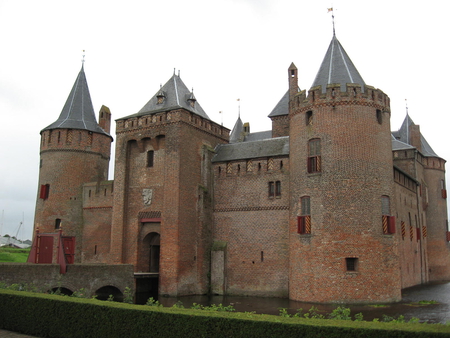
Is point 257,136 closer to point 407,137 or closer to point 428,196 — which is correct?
point 407,137

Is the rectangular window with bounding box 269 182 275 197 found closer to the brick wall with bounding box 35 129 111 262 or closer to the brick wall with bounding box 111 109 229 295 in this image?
the brick wall with bounding box 111 109 229 295

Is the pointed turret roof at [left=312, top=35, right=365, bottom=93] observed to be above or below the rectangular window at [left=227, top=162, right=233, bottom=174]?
above

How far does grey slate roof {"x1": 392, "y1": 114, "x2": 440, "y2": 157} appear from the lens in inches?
1318

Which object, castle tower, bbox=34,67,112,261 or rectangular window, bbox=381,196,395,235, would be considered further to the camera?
castle tower, bbox=34,67,112,261

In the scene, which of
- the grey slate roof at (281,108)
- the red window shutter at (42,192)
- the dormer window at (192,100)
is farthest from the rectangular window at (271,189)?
the red window shutter at (42,192)

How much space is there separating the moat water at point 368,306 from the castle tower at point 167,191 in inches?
86.9

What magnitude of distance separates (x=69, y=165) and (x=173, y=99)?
8992 mm

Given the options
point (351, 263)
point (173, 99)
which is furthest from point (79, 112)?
point (351, 263)

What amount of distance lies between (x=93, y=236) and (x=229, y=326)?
2064cm

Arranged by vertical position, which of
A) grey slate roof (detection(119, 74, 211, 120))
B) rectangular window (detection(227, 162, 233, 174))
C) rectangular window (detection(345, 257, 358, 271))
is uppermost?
grey slate roof (detection(119, 74, 211, 120))

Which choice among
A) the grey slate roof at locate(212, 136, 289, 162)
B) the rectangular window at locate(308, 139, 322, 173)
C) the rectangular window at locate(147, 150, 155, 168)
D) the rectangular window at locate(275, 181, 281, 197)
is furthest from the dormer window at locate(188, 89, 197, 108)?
the rectangular window at locate(308, 139, 322, 173)

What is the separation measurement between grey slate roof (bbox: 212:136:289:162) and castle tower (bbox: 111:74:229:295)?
0.81 meters

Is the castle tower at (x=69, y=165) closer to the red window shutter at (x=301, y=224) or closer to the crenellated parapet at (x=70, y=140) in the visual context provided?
the crenellated parapet at (x=70, y=140)

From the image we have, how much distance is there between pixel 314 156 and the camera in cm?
1986
